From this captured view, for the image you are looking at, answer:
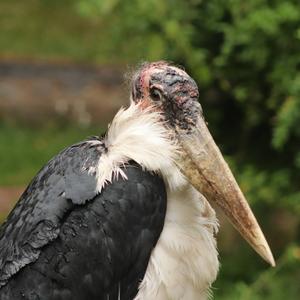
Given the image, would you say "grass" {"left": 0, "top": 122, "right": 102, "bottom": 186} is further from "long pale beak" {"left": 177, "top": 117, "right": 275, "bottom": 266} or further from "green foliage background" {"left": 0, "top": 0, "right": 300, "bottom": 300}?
"long pale beak" {"left": 177, "top": 117, "right": 275, "bottom": 266}

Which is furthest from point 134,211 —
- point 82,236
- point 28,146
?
point 28,146

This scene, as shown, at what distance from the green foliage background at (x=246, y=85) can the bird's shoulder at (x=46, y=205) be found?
6.00 ft

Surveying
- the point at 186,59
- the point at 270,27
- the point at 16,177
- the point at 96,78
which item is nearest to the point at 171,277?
the point at 270,27

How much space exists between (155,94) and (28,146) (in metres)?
6.35

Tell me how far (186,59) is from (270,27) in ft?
3.46

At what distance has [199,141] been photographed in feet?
12.6

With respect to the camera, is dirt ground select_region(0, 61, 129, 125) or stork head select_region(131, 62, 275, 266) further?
dirt ground select_region(0, 61, 129, 125)

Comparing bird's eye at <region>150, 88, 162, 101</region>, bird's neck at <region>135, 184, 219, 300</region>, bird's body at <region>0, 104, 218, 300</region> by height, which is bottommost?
bird's neck at <region>135, 184, 219, 300</region>

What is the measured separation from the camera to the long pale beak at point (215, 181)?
12.4ft

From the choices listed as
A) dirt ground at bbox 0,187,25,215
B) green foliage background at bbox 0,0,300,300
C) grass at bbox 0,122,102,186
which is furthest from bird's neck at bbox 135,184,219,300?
grass at bbox 0,122,102,186

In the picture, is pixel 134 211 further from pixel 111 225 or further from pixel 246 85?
pixel 246 85

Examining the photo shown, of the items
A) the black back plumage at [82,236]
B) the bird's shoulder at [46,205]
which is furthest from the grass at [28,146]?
the black back plumage at [82,236]

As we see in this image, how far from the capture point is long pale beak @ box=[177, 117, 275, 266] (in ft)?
12.4

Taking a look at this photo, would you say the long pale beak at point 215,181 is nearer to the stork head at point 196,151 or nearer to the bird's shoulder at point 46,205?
the stork head at point 196,151
